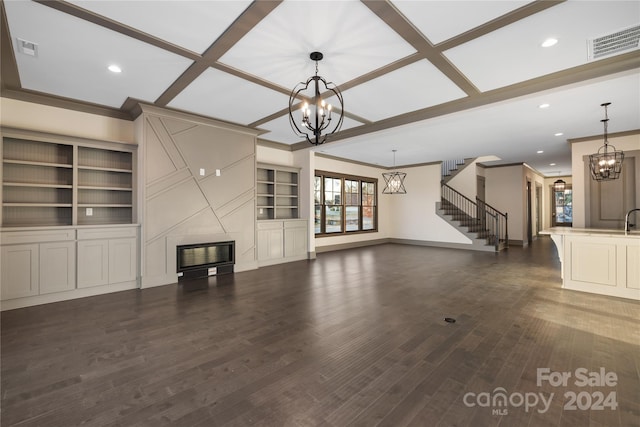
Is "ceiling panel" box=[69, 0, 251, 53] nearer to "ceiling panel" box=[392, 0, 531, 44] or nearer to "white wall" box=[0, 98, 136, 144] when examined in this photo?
"ceiling panel" box=[392, 0, 531, 44]

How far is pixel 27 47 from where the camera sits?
306 centimetres

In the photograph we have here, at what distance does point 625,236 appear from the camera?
4051 mm

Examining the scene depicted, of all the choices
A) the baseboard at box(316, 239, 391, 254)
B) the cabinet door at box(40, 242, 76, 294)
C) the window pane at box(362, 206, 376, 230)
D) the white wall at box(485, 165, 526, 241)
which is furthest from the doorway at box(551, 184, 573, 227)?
the cabinet door at box(40, 242, 76, 294)

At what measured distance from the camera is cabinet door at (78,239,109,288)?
422 cm

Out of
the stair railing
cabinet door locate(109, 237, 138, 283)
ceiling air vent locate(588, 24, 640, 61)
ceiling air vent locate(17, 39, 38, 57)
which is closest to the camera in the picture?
ceiling air vent locate(588, 24, 640, 61)

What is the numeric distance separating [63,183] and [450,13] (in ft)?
19.2

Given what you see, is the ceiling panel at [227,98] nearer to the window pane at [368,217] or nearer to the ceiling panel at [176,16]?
the ceiling panel at [176,16]

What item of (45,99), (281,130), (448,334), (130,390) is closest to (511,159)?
(281,130)

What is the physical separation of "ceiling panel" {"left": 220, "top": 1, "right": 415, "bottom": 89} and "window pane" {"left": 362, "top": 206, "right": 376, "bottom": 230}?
6865 mm

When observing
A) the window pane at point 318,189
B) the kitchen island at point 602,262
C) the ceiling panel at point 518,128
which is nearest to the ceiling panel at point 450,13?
the ceiling panel at point 518,128

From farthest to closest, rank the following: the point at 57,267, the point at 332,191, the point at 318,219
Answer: the point at 332,191 → the point at 318,219 → the point at 57,267

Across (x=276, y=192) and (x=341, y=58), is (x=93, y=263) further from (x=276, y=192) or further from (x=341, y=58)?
(x=341, y=58)

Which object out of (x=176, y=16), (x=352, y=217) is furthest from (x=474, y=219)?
(x=176, y=16)

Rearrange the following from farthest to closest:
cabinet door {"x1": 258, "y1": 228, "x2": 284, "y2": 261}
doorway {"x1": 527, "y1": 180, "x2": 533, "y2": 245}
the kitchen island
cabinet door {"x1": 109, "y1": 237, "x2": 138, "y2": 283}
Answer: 1. doorway {"x1": 527, "y1": 180, "x2": 533, "y2": 245}
2. cabinet door {"x1": 258, "y1": 228, "x2": 284, "y2": 261}
3. cabinet door {"x1": 109, "y1": 237, "x2": 138, "y2": 283}
4. the kitchen island
